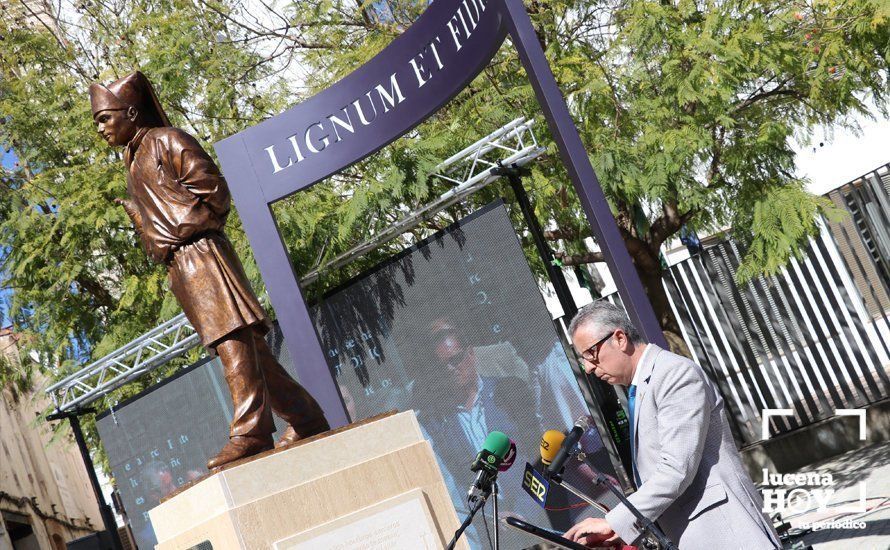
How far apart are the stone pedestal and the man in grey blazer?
1.71 m

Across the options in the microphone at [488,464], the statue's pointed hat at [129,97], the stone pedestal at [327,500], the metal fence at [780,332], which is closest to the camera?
the microphone at [488,464]

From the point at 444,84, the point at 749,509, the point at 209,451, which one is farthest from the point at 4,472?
the point at 749,509

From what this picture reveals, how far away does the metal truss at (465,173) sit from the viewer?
28.7 ft

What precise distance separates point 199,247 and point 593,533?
9.78 ft

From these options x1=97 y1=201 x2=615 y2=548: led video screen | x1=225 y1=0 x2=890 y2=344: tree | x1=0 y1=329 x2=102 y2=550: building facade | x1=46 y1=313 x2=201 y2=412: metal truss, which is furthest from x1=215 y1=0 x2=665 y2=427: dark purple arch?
x1=0 y1=329 x2=102 y2=550: building facade

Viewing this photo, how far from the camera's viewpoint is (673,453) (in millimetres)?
3250

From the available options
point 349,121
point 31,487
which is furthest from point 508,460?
point 31,487

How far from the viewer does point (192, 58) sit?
1199cm

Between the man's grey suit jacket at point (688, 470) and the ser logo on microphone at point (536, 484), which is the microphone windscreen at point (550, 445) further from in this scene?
the man's grey suit jacket at point (688, 470)

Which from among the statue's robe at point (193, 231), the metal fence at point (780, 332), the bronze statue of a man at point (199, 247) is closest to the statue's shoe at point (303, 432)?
the bronze statue of a man at point (199, 247)

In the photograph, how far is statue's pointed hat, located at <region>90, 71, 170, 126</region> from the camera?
559cm

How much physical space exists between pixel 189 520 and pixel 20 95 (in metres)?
9.69

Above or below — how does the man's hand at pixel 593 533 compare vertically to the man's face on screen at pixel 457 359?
below

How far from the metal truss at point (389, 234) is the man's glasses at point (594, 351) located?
Answer: 17.2 feet
